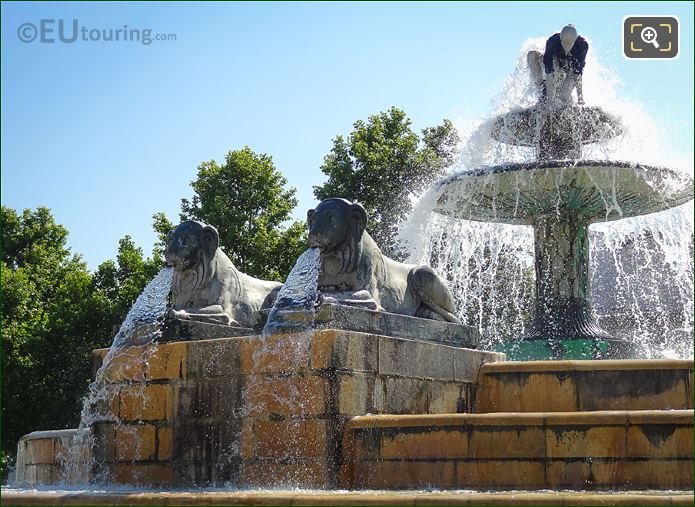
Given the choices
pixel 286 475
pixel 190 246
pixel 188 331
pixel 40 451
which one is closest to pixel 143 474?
pixel 188 331

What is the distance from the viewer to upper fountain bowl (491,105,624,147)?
55.1ft

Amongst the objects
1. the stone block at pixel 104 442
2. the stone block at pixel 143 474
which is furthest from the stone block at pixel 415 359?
the stone block at pixel 104 442

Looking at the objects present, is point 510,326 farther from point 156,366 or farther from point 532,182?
point 156,366

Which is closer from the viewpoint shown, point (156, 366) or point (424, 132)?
point (156, 366)

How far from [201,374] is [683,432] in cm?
487

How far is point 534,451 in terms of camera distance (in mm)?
9250

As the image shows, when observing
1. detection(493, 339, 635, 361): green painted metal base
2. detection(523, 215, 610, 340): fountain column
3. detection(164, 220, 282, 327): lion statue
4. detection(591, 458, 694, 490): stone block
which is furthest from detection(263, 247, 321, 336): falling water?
detection(523, 215, 610, 340): fountain column

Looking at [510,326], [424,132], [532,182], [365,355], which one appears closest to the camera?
[365,355]

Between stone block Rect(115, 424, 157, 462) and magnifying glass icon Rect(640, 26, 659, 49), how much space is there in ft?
22.0

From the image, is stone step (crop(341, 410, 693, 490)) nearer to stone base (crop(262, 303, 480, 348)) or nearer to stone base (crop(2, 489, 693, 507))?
stone base (crop(262, 303, 480, 348))

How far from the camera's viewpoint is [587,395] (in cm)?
1135

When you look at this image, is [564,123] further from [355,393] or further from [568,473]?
[568,473]

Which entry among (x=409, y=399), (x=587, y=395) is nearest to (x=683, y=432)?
(x=587, y=395)

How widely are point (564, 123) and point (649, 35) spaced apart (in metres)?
5.38
